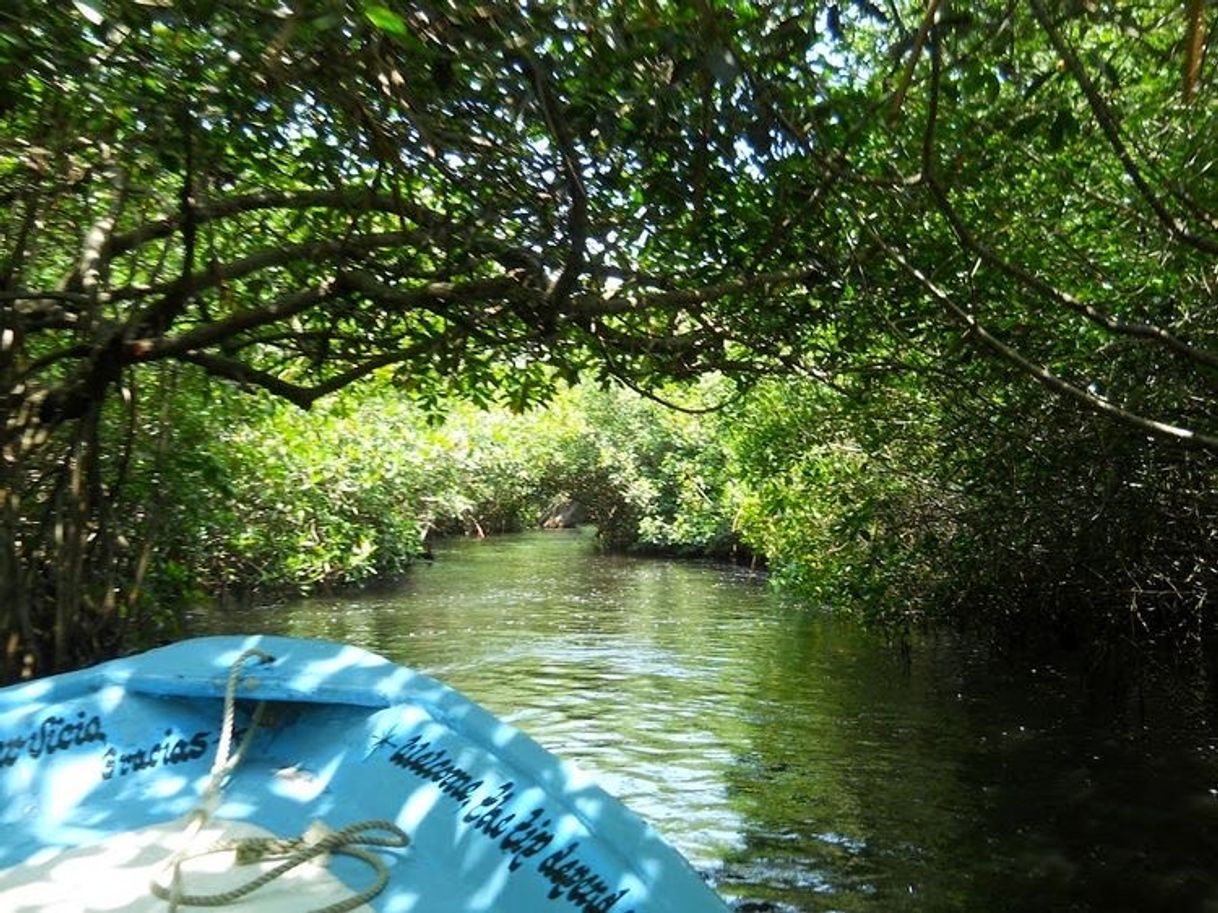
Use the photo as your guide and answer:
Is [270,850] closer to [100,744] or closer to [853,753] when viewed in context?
[100,744]

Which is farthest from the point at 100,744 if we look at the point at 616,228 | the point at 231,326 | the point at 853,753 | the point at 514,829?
the point at 853,753

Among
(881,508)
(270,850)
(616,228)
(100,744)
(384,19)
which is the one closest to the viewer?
(384,19)

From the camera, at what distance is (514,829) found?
2.93m

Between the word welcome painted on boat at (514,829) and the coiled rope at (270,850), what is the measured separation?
0.69 ft

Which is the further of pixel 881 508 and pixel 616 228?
pixel 881 508

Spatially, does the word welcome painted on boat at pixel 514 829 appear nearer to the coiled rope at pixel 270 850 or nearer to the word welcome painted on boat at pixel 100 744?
the coiled rope at pixel 270 850

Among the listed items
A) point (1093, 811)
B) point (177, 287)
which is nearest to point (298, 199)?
point (177, 287)

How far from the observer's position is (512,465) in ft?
103

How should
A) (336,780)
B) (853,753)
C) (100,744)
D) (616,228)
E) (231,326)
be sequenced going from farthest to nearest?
(853,753)
(231,326)
(616,228)
(100,744)
(336,780)

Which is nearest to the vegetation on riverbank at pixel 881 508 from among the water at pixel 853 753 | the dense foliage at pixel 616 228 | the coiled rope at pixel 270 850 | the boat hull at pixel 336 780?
the dense foliage at pixel 616 228

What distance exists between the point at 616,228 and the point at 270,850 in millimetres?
2961

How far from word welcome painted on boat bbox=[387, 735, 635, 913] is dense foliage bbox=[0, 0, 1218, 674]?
1799 millimetres

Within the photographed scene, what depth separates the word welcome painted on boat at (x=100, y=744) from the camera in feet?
11.7

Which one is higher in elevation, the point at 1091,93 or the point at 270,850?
the point at 1091,93
